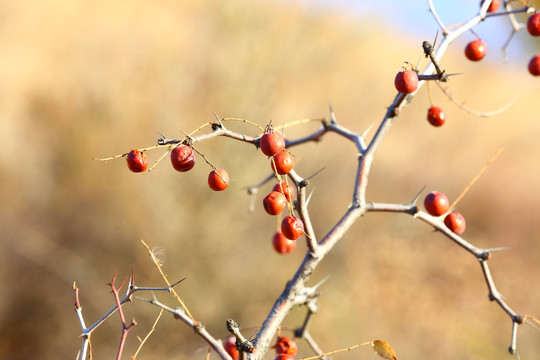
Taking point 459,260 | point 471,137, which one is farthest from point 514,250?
point 471,137

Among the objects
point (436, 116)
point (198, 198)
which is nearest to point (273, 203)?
point (436, 116)

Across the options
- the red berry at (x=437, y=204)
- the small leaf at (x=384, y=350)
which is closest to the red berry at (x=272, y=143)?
the small leaf at (x=384, y=350)

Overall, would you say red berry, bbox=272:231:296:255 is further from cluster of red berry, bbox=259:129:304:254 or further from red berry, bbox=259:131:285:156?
red berry, bbox=259:131:285:156

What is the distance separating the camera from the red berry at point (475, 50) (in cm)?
175

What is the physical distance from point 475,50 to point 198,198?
351 cm

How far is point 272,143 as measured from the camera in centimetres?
104

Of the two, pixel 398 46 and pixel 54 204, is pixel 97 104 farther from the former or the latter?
pixel 398 46

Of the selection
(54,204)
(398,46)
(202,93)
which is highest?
(398,46)

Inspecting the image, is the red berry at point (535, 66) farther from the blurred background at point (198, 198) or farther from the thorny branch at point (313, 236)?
the blurred background at point (198, 198)

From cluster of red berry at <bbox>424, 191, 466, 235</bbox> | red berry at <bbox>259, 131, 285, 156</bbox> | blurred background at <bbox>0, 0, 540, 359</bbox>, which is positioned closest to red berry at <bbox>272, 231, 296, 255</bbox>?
cluster of red berry at <bbox>424, 191, 466, 235</bbox>

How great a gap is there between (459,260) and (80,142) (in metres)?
5.59

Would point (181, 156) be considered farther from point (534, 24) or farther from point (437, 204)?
point (534, 24)

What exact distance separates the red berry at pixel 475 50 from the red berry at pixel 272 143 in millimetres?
1058

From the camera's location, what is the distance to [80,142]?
215 inches
